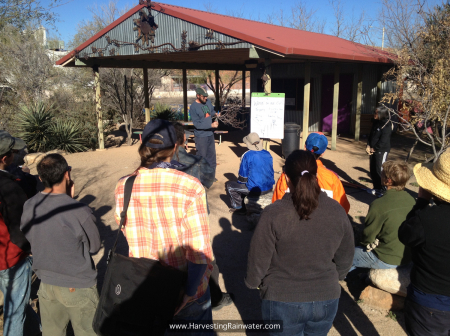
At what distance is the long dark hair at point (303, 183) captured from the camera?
1910mm

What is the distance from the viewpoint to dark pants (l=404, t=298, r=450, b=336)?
2035mm

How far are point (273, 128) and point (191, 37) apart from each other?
9.18ft

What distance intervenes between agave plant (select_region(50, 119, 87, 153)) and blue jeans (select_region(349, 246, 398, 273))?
964cm

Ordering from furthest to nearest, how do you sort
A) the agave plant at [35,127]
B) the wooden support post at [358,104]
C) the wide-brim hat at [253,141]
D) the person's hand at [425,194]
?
the wooden support post at [358,104]
the agave plant at [35,127]
the wide-brim hat at [253,141]
the person's hand at [425,194]

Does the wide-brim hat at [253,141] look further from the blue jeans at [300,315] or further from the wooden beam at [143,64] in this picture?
the wooden beam at [143,64]

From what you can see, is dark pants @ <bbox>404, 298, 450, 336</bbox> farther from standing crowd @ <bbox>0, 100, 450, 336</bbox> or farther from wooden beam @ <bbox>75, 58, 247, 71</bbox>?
wooden beam @ <bbox>75, 58, 247, 71</bbox>

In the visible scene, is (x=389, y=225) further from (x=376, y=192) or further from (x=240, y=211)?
(x=376, y=192)

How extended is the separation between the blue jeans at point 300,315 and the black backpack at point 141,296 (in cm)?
55

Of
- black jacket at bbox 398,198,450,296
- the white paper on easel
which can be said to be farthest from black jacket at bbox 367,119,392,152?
black jacket at bbox 398,198,450,296

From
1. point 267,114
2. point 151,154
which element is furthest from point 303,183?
point 267,114

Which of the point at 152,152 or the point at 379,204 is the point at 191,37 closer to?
the point at 379,204

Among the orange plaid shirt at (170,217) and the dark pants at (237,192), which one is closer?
the orange plaid shirt at (170,217)

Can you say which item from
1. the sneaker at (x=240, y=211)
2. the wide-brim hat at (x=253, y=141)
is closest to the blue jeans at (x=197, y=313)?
the wide-brim hat at (x=253, y=141)

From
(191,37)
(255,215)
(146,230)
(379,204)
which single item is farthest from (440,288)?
(191,37)
